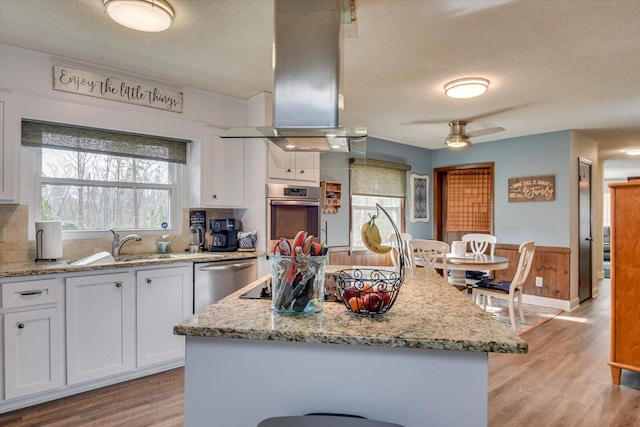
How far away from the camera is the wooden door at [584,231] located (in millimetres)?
4941

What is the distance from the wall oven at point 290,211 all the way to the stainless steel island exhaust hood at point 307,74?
6.18ft

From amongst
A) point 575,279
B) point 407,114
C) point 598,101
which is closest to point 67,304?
point 407,114

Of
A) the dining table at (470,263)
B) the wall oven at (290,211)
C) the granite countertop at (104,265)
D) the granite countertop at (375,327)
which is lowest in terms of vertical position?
the dining table at (470,263)

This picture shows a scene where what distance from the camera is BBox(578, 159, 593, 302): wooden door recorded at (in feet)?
16.2

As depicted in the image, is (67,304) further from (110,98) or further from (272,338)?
(272,338)

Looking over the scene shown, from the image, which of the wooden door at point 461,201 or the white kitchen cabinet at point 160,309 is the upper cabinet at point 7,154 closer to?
the white kitchen cabinet at point 160,309

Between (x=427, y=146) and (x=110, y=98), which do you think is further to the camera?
(x=427, y=146)

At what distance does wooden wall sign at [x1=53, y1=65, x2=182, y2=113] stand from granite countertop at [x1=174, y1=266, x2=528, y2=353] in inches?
89.7

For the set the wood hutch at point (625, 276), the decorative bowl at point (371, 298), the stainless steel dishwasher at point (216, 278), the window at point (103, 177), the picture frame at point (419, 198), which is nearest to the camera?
the decorative bowl at point (371, 298)

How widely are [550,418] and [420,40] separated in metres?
2.49

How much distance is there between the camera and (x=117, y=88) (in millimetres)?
2889

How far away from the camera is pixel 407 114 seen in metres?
4.08

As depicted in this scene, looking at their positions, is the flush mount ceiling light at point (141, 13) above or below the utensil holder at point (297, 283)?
above

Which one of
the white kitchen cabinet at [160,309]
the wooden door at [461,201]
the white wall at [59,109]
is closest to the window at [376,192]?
the wooden door at [461,201]
